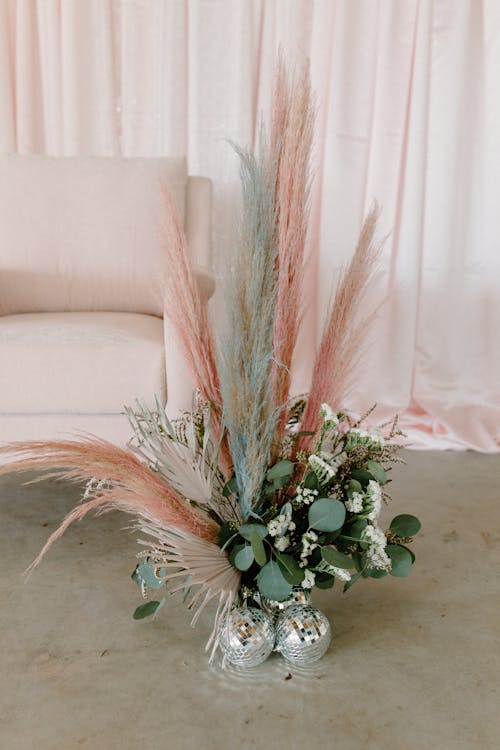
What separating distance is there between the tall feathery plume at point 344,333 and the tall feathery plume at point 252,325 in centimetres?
10

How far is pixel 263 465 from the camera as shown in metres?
1.03

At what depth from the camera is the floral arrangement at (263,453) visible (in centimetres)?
94

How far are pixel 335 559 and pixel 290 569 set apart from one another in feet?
0.23

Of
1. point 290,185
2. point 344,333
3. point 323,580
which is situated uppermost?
point 290,185

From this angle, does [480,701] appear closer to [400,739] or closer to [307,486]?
[400,739]

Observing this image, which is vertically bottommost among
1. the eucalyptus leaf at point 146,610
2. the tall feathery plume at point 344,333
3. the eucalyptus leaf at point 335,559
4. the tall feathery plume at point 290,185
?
the eucalyptus leaf at point 146,610

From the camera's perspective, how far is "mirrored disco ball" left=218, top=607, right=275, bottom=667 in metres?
1.09

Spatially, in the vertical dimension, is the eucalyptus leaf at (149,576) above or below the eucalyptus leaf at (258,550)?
below

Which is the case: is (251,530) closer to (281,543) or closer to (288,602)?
(281,543)

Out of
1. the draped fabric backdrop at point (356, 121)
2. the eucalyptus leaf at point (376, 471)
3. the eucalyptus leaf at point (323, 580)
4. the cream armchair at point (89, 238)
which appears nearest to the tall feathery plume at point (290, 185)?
the eucalyptus leaf at point (376, 471)

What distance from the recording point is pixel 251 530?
104 centimetres

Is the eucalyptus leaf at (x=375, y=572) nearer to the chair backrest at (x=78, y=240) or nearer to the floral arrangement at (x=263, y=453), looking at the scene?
the floral arrangement at (x=263, y=453)

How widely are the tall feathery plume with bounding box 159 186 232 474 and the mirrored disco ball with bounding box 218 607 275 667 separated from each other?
11.2 inches

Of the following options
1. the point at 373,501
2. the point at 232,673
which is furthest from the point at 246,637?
the point at 373,501
